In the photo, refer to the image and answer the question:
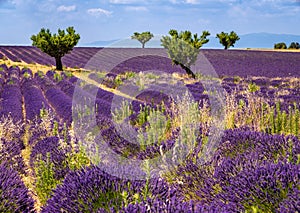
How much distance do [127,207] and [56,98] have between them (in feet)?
32.5

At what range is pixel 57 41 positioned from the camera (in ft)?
87.5

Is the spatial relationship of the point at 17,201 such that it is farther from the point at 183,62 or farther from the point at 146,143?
the point at 183,62

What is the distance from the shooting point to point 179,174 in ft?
13.2

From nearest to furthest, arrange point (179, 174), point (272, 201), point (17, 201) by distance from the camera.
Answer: point (272, 201) → point (17, 201) → point (179, 174)

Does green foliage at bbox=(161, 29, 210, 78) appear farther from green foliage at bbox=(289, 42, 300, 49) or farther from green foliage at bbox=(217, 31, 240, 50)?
green foliage at bbox=(289, 42, 300, 49)

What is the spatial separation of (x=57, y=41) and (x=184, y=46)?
954 cm

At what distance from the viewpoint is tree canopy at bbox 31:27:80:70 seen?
2683cm

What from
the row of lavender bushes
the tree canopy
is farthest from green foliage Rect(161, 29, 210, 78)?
the row of lavender bushes

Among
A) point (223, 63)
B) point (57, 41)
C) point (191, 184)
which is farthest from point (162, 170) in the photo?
point (223, 63)

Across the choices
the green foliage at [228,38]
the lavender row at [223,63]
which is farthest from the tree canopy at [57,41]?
the green foliage at [228,38]

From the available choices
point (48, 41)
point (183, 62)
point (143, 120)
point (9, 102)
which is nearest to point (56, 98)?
point (9, 102)

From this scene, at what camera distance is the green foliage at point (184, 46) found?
838 inches

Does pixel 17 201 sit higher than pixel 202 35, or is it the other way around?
pixel 202 35

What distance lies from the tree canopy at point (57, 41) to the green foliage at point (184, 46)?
7950mm
